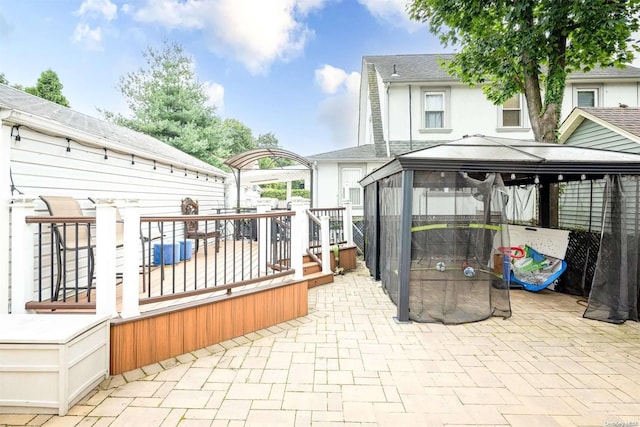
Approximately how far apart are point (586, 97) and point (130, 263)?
13689mm

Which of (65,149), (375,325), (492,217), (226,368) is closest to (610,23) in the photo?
(492,217)

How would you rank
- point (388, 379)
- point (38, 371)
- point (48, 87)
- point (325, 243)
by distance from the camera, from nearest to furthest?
point (38, 371) → point (388, 379) → point (325, 243) → point (48, 87)

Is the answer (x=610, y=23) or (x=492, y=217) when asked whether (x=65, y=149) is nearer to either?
(x=492, y=217)


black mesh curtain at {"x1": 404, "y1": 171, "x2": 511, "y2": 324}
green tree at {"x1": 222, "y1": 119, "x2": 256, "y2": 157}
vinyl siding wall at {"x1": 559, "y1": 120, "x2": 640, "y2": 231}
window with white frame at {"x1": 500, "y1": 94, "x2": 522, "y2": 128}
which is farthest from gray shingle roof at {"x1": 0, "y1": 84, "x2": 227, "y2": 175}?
green tree at {"x1": 222, "y1": 119, "x2": 256, "y2": 157}

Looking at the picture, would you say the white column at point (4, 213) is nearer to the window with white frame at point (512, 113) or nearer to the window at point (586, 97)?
the window with white frame at point (512, 113)

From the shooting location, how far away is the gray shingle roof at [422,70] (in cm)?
1028

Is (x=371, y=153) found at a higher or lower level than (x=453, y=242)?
higher

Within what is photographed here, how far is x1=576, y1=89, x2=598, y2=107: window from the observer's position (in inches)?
410

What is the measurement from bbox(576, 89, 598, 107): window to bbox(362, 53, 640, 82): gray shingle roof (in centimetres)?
43

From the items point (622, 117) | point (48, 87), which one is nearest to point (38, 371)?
point (622, 117)

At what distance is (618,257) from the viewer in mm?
3982

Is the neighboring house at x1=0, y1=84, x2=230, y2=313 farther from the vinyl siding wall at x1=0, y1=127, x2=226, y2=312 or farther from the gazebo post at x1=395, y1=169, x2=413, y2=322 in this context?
the gazebo post at x1=395, y1=169, x2=413, y2=322

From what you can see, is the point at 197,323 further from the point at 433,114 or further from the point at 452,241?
the point at 433,114

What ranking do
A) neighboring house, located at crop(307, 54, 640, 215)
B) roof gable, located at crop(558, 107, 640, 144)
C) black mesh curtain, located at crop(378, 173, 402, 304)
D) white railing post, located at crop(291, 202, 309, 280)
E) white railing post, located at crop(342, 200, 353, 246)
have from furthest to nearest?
neighboring house, located at crop(307, 54, 640, 215)
white railing post, located at crop(342, 200, 353, 246)
roof gable, located at crop(558, 107, 640, 144)
black mesh curtain, located at crop(378, 173, 402, 304)
white railing post, located at crop(291, 202, 309, 280)
